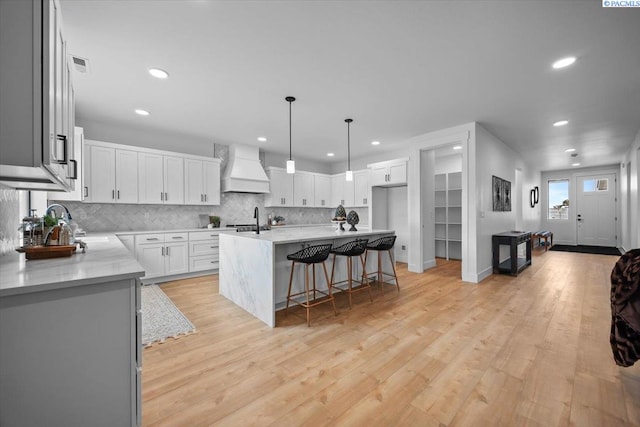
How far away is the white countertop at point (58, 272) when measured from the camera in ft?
3.25

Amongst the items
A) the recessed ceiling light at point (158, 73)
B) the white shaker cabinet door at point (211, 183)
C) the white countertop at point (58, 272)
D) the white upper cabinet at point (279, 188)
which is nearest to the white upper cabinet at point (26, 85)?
the white countertop at point (58, 272)

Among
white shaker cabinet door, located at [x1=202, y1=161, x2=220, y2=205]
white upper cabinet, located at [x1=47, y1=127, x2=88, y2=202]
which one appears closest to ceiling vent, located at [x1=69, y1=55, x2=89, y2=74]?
white upper cabinet, located at [x1=47, y1=127, x2=88, y2=202]

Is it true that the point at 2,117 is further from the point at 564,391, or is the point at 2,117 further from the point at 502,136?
the point at 502,136

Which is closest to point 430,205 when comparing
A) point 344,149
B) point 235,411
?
point 344,149

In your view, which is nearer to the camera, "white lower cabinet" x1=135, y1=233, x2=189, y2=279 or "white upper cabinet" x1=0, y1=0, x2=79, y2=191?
"white upper cabinet" x1=0, y1=0, x2=79, y2=191

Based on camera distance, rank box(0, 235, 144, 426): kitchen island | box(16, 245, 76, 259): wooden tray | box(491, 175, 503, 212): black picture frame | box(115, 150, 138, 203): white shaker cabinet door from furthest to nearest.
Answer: box(491, 175, 503, 212): black picture frame → box(115, 150, 138, 203): white shaker cabinet door → box(16, 245, 76, 259): wooden tray → box(0, 235, 144, 426): kitchen island

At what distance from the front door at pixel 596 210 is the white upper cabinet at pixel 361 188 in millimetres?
8053

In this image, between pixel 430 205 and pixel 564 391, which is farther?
pixel 430 205

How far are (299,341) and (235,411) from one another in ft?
2.99

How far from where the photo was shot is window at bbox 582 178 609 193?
28.5ft

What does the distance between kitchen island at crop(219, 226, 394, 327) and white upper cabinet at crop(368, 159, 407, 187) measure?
6.97 feet

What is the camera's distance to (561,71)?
2814 mm

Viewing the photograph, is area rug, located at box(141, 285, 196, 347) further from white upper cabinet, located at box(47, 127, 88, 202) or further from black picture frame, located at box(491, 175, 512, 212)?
black picture frame, located at box(491, 175, 512, 212)

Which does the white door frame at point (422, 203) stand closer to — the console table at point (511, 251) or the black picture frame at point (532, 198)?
the console table at point (511, 251)
